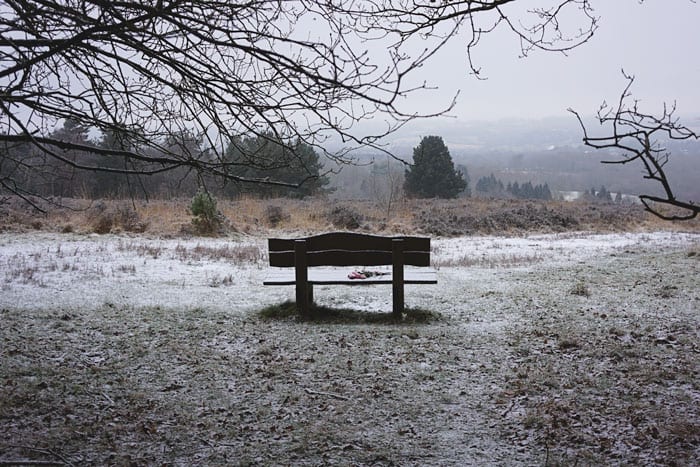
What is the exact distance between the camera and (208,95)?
382 centimetres

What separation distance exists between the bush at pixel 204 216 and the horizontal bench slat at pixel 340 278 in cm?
836

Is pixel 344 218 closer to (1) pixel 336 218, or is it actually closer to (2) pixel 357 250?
(1) pixel 336 218

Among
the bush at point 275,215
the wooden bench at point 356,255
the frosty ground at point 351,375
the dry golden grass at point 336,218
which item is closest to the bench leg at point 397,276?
the wooden bench at point 356,255

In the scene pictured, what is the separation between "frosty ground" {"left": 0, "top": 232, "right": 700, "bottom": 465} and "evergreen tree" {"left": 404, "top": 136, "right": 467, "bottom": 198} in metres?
24.5

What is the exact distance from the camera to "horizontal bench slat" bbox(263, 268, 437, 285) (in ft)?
21.3

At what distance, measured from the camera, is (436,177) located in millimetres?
33406

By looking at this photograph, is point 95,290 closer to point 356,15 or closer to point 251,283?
point 251,283

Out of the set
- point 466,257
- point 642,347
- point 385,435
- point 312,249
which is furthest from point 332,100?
point 466,257

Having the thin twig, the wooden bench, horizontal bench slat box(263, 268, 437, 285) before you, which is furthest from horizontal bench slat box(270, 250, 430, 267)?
the thin twig

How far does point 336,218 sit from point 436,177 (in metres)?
14.6

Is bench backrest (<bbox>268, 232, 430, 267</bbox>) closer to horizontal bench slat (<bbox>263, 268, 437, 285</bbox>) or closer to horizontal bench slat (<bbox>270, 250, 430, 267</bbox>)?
horizontal bench slat (<bbox>270, 250, 430, 267</bbox>)

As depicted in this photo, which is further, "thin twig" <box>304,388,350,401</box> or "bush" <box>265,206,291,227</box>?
"bush" <box>265,206,291,227</box>

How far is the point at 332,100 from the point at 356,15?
2.08ft

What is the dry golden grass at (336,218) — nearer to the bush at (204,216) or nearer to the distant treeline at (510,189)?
the bush at (204,216)
